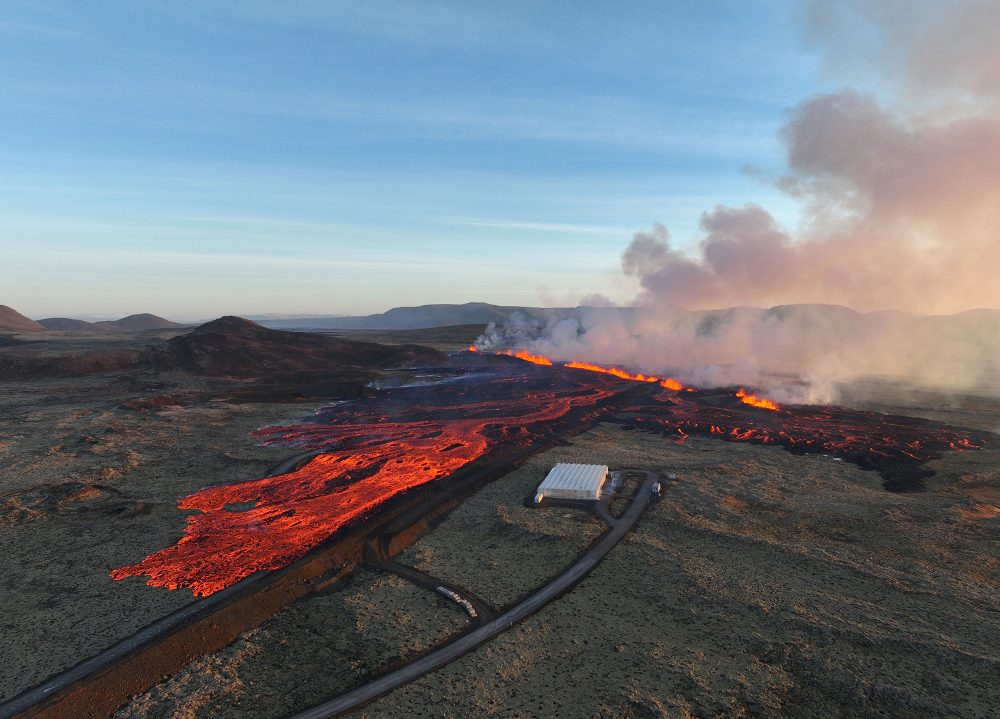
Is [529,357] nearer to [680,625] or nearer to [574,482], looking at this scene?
[574,482]

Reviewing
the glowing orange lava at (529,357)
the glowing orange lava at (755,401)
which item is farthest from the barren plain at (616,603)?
the glowing orange lava at (529,357)

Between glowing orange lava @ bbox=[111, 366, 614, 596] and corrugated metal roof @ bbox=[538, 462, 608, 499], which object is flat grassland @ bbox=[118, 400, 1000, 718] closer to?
corrugated metal roof @ bbox=[538, 462, 608, 499]

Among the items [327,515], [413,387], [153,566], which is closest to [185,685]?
[153,566]

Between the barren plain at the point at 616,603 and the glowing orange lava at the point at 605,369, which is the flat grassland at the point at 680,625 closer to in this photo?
the barren plain at the point at 616,603

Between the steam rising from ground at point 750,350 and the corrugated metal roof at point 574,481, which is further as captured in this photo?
the steam rising from ground at point 750,350

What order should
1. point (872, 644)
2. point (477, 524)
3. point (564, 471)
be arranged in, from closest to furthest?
point (872, 644) → point (477, 524) → point (564, 471)

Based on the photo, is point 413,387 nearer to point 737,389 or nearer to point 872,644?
point 737,389

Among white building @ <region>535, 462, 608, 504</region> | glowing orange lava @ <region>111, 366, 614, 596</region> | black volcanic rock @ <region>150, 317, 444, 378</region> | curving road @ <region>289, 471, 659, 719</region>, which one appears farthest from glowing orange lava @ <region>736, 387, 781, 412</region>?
black volcanic rock @ <region>150, 317, 444, 378</region>
